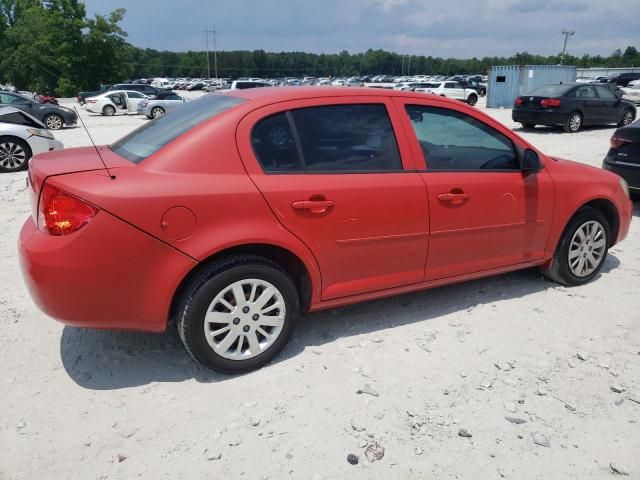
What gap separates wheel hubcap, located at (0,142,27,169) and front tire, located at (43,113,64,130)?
32.9 feet

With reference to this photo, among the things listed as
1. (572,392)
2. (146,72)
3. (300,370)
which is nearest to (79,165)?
(300,370)

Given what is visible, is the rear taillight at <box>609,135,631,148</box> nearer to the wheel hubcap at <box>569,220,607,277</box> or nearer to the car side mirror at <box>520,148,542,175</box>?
the wheel hubcap at <box>569,220,607,277</box>

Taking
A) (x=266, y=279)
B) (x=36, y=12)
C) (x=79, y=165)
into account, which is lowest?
(x=266, y=279)

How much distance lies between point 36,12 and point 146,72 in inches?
2821

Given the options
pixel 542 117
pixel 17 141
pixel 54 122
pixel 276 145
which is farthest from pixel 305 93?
pixel 54 122

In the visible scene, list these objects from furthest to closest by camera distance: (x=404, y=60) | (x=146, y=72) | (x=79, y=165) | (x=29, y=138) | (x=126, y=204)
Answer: (x=404, y=60), (x=146, y=72), (x=29, y=138), (x=79, y=165), (x=126, y=204)

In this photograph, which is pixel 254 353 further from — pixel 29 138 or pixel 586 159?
pixel 586 159

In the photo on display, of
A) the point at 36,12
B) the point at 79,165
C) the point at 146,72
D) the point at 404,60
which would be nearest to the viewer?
the point at 79,165

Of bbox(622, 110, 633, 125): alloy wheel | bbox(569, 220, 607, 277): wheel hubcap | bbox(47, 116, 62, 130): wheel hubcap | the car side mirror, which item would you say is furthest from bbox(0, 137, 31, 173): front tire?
bbox(622, 110, 633, 125): alloy wheel

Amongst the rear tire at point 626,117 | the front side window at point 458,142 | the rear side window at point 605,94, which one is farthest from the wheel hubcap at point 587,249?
the rear tire at point 626,117

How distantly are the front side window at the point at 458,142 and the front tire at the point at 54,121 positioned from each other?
19048 millimetres

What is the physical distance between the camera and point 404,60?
142625 millimetres

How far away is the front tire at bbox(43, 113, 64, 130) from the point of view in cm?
1934

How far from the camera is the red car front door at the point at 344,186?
319cm
